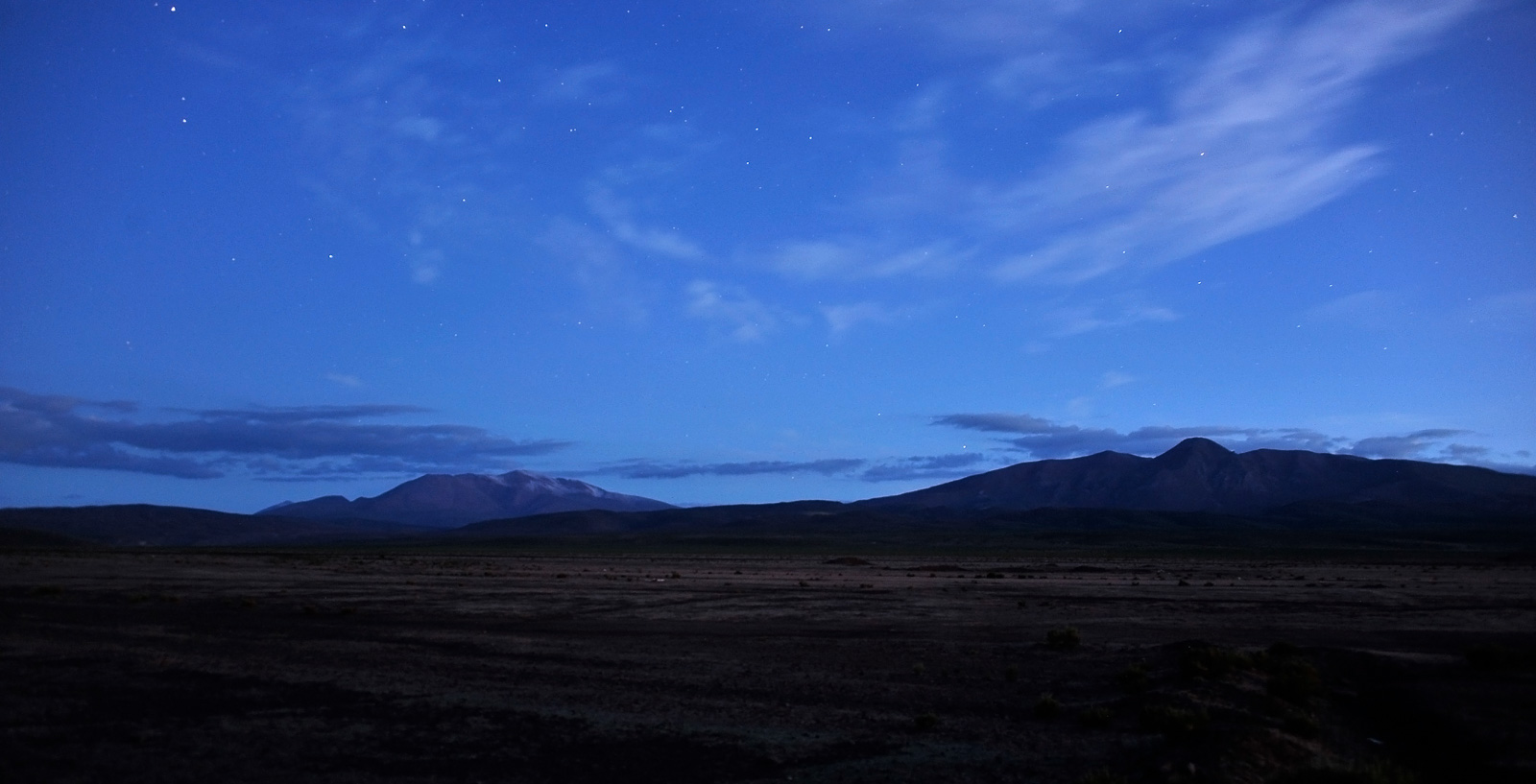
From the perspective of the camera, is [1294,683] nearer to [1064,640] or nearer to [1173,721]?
[1173,721]

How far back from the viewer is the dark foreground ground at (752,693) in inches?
439

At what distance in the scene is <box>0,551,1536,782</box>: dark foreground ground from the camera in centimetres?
1114

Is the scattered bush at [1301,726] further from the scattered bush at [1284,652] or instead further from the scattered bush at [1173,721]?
the scattered bush at [1284,652]

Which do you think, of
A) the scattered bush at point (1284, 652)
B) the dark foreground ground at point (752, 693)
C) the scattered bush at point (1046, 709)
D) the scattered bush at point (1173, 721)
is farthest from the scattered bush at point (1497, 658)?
the scattered bush at point (1046, 709)

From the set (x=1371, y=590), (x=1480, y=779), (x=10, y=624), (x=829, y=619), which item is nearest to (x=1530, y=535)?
(x=1371, y=590)

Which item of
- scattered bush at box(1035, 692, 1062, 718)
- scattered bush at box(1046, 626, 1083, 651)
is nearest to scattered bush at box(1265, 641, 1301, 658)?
scattered bush at box(1046, 626, 1083, 651)

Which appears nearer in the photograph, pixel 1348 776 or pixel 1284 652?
pixel 1348 776

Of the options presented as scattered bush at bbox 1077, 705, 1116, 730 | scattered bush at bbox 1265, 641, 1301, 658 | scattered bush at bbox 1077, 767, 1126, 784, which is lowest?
scattered bush at bbox 1077, 705, 1116, 730

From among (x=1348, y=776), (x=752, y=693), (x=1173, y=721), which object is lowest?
(x=752, y=693)

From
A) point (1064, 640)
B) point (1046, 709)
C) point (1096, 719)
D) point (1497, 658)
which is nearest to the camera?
point (1096, 719)

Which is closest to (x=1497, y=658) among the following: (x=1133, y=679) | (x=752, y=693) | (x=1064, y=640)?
(x=1133, y=679)

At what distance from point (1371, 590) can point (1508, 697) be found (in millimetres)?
32352

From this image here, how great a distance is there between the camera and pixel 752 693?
16.0 metres

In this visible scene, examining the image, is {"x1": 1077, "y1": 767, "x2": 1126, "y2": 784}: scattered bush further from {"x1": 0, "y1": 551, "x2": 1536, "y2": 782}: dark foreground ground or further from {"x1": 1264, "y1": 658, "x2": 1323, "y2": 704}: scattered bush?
{"x1": 1264, "y1": 658, "x2": 1323, "y2": 704}: scattered bush
